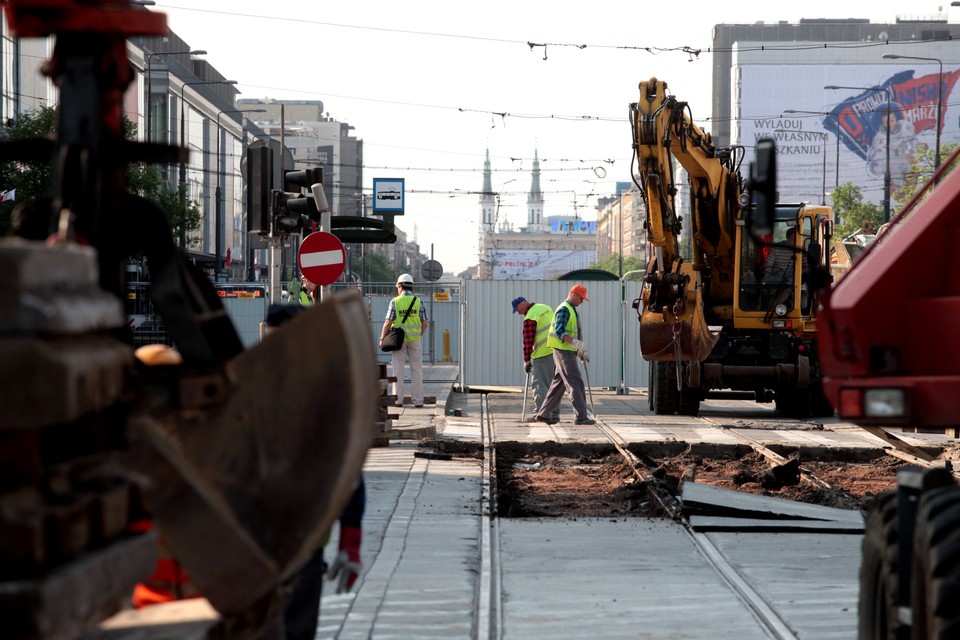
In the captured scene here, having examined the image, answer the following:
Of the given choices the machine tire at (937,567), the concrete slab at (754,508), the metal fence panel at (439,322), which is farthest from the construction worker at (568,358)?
the metal fence panel at (439,322)

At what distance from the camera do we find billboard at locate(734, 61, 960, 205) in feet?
350

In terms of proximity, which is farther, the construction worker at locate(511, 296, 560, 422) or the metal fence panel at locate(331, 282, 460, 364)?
the metal fence panel at locate(331, 282, 460, 364)

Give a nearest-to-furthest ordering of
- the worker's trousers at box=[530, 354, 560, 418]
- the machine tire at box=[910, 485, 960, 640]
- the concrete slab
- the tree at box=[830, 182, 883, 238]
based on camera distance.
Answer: the machine tire at box=[910, 485, 960, 640], the concrete slab, the worker's trousers at box=[530, 354, 560, 418], the tree at box=[830, 182, 883, 238]

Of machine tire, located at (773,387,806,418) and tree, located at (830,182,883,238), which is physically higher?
tree, located at (830,182,883,238)

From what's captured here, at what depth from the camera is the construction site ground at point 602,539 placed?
751 cm

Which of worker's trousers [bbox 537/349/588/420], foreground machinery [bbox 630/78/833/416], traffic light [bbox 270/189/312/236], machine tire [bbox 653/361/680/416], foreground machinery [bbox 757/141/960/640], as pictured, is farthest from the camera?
machine tire [bbox 653/361/680/416]

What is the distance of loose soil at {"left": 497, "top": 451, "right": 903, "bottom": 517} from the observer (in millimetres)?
12320

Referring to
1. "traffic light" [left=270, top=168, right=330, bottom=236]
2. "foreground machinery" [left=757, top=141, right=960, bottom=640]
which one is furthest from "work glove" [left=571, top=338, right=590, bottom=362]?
"foreground machinery" [left=757, top=141, right=960, bottom=640]

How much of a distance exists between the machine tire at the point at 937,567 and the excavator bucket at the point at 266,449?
1.82 meters

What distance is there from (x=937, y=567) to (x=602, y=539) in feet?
19.9

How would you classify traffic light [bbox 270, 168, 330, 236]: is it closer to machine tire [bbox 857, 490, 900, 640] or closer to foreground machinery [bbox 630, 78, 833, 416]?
foreground machinery [bbox 630, 78, 833, 416]

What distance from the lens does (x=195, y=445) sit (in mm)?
4160

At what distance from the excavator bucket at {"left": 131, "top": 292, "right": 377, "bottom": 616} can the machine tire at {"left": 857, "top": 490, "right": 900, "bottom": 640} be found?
82.7 inches

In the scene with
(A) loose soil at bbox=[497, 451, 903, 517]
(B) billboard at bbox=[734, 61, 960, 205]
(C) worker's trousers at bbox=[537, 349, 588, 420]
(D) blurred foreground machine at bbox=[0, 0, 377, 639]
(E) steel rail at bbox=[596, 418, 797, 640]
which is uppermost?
(B) billboard at bbox=[734, 61, 960, 205]
